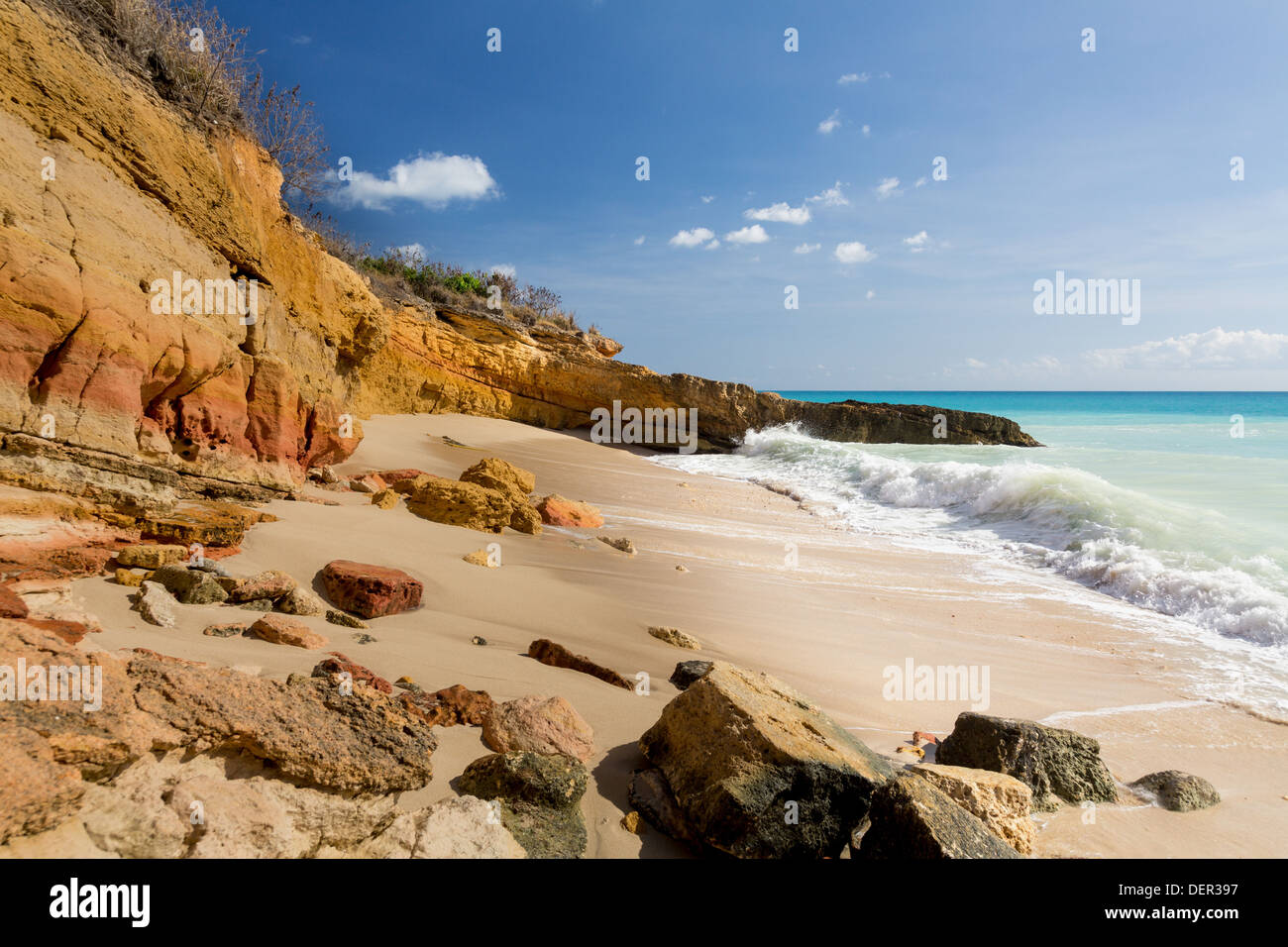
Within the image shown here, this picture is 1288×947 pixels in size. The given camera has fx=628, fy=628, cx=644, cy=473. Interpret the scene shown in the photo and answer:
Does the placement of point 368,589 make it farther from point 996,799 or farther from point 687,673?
point 996,799

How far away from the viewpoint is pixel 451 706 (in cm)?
285

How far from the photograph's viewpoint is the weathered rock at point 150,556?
3.55 meters

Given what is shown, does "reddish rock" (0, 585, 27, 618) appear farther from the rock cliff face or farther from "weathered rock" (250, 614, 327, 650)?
the rock cliff face

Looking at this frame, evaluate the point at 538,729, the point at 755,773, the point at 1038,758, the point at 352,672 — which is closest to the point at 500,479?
the point at 352,672

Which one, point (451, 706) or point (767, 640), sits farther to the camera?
point (767, 640)

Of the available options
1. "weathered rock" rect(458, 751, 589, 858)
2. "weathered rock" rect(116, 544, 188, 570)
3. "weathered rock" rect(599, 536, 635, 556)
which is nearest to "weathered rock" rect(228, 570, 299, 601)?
"weathered rock" rect(116, 544, 188, 570)

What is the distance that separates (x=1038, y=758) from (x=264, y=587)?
4.28 metres

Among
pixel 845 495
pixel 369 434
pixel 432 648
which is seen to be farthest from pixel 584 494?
pixel 432 648

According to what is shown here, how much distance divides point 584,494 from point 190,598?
7.60 meters

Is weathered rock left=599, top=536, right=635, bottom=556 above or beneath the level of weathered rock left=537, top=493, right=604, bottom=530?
beneath

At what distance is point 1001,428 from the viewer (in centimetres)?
2381

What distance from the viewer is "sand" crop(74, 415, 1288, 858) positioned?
2.94m

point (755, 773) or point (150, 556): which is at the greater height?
point (150, 556)

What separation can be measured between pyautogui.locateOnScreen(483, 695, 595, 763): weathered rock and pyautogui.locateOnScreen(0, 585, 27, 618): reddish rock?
74.8 inches
